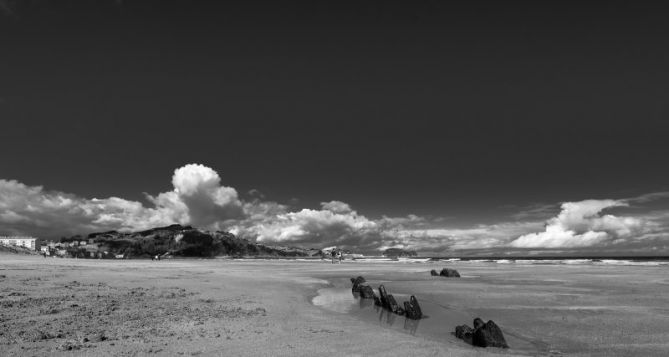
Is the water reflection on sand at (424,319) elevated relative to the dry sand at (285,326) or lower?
lower

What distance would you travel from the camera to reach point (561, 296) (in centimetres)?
2553

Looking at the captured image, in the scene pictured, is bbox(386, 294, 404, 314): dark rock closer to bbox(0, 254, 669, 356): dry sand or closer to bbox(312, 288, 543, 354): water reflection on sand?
bbox(312, 288, 543, 354): water reflection on sand

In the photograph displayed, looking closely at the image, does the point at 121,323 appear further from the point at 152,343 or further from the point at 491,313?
the point at 491,313

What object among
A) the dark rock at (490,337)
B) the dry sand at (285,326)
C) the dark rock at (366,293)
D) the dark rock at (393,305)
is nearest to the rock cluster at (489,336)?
the dark rock at (490,337)

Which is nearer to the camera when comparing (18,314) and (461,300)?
(18,314)

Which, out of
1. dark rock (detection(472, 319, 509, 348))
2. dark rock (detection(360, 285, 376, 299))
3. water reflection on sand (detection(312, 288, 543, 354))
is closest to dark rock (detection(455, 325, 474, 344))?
water reflection on sand (detection(312, 288, 543, 354))

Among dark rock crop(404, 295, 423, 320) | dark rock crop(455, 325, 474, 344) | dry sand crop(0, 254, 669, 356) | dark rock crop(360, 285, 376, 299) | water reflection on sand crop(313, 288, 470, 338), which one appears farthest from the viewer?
dark rock crop(360, 285, 376, 299)

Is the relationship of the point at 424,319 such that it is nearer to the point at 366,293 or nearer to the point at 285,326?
the point at 285,326

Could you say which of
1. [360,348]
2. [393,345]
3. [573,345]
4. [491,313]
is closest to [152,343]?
[360,348]

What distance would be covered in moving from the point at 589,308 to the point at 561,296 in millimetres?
5449

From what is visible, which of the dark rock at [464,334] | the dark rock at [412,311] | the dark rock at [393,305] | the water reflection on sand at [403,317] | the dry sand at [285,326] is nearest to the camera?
the dry sand at [285,326]

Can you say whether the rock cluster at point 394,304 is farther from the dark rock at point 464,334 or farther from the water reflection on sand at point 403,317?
the dark rock at point 464,334

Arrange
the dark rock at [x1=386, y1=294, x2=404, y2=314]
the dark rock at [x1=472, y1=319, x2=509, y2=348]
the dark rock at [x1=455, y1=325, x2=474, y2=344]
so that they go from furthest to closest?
1. the dark rock at [x1=386, y1=294, x2=404, y2=314]
2. the dark rock at [x1=455, y1=325, x2=474, y2=344]
3. the dark rock at [x1=472, y1=319, x2=509, y2=348]

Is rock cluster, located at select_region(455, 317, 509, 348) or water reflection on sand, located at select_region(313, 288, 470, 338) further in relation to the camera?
water reflection on sand, located at select_region(313, 288, 470, 338)
